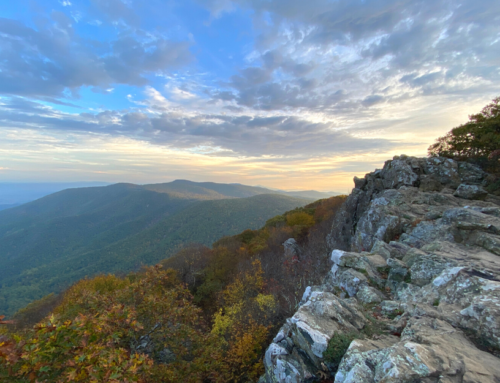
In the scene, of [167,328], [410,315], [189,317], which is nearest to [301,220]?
[189,317]

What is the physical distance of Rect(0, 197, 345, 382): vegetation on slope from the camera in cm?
693

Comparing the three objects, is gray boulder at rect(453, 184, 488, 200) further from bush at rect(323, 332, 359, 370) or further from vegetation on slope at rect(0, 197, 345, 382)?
bush at rect(323, 332, 359, 370)

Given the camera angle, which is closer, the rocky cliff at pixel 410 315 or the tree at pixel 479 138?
the rocky cliff at pixel 410 315

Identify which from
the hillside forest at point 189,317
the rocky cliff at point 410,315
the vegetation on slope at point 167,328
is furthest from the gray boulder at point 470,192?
the vegetation on slope at point 167,328

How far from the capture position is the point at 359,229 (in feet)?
77.6

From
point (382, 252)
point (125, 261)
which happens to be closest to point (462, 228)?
point (382, 252)

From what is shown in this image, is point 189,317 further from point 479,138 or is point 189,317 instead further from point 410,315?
point 479,138

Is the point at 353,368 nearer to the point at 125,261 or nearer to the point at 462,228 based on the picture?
the point at 462,228

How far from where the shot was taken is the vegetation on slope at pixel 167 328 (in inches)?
273

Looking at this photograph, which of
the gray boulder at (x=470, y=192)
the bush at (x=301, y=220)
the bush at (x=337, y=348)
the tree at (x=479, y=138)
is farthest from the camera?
the bush at (x=301, y=220)

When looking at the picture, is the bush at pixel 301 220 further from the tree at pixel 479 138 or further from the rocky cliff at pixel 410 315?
the rocky cliff at pixel 410 315

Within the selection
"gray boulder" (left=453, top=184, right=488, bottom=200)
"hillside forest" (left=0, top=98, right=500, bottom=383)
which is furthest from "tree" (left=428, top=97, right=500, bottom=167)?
"gray boulder" (left=453, top=184, right=488, bottom=200)

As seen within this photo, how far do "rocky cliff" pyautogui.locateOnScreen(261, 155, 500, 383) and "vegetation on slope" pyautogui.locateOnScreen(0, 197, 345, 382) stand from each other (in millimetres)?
6021

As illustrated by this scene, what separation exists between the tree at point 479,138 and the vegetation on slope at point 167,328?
2235 cm
